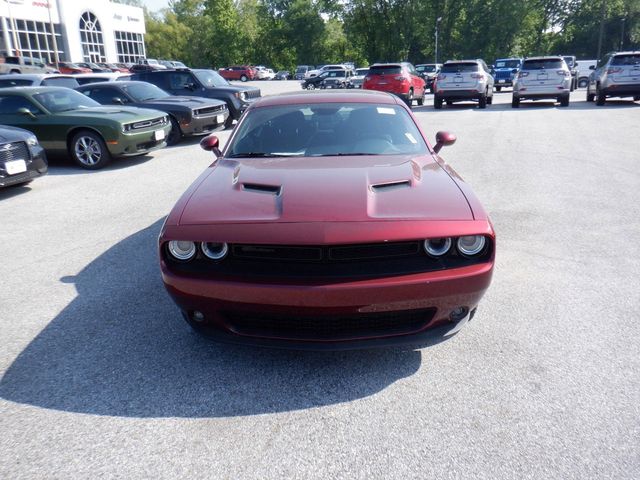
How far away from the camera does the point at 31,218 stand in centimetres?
668

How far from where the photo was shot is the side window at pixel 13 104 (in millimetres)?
9984

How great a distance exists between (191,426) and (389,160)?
86.8 inches

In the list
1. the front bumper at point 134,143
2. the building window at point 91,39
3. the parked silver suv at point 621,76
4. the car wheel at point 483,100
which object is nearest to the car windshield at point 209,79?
the front bumper at point 134,143

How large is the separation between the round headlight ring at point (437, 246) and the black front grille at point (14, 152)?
694cm

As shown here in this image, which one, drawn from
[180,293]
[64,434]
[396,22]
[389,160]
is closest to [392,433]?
[180,293]

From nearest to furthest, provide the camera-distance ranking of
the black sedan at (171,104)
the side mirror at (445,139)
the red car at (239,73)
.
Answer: the side mirror at (445,139)
the black sedan at (171,104)
the red car at (239,73)

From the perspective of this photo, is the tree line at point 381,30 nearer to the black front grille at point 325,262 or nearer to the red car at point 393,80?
the red car at point 393,80

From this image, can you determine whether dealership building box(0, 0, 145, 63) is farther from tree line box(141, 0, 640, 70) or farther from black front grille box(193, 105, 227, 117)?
black front grille box(193, 105, 227, 117)

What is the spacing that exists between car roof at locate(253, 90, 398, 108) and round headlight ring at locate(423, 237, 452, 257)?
208 cm

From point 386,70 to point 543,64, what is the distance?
→ 560 cm

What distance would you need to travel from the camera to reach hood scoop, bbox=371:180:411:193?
10.4 feet

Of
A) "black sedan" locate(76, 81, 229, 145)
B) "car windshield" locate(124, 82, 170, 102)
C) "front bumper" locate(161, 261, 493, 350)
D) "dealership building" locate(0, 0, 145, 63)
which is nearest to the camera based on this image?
"front bumper" locate(161, 261, 493, 350)

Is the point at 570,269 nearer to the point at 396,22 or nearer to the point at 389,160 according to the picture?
the point at 389,160

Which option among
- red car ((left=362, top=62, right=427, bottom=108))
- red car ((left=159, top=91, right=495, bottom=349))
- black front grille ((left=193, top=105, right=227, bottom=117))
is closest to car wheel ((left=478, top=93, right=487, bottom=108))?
red car ((left=362, top=62, right=427, bottom=108))
